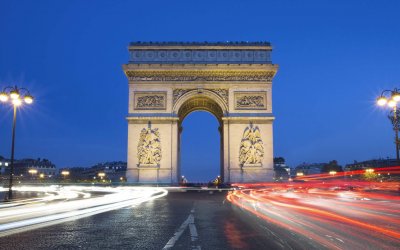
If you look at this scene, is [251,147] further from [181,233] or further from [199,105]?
[181,233]

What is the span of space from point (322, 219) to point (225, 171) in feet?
90.6

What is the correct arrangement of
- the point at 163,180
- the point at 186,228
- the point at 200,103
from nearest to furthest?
the point at 186,228 → the point at 163,180 → the point at 200,103

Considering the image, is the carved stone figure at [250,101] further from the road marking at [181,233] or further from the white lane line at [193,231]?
the white lane line at [193,231]

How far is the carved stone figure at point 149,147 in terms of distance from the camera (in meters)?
36.5

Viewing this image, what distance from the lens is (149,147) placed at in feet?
120

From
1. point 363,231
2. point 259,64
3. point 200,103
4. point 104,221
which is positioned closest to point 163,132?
point 200,103

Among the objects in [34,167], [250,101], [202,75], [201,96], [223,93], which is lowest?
[34,167]

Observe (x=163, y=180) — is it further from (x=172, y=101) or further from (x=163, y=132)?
(x=172, y=101)

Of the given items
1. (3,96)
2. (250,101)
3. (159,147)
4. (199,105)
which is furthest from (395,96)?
(199,105)

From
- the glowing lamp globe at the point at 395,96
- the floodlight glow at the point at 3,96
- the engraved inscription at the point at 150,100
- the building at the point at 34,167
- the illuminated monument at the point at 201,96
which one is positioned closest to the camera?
the floodlight glow at the point at 3,96

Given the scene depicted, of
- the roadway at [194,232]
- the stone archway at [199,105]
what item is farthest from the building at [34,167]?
the roadway at [194,232]

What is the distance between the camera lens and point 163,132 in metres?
37.2

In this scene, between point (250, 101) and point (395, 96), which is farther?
point (250, 101)

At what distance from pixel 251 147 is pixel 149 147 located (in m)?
9.19
